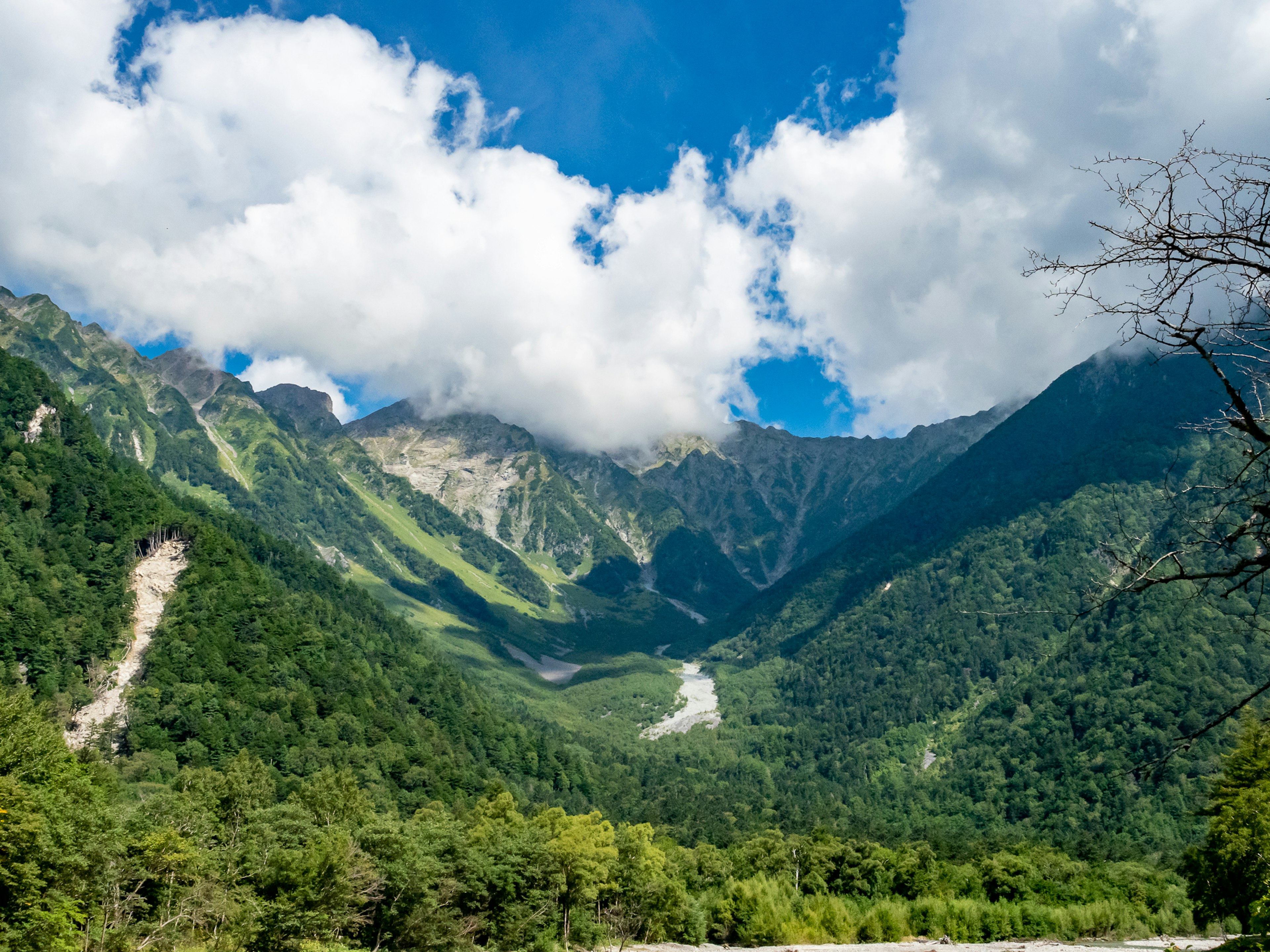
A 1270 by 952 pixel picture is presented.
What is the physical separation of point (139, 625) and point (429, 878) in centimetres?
11057

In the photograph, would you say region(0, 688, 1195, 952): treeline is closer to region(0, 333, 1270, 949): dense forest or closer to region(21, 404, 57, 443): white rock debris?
region(0, 333, 1270, 949): dense forest

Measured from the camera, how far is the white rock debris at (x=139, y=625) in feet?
368

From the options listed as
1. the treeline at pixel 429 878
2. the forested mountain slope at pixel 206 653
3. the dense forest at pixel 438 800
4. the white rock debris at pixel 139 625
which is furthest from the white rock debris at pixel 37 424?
the treeline at pixel 429 878

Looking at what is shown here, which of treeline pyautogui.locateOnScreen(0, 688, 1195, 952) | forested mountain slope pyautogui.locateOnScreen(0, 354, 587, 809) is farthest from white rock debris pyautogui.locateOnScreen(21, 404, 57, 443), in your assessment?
treeline pyautogui.locateOnScreen(0, 688, 1195, 952)

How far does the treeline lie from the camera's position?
1671 inches

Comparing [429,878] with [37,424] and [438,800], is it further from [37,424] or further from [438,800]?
[37,424]

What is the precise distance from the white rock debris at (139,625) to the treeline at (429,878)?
3040 centimetres

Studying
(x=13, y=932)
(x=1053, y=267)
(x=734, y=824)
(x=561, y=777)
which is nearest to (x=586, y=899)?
(x=13, y=932)

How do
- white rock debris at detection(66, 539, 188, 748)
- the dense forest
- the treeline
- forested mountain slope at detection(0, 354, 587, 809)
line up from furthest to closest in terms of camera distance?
1. forested mountain slope at detection(0, 354, 587, 809)
2. white rock debris at detection(66, 539, 188, 748)
3. the dense forest
4. the treeline

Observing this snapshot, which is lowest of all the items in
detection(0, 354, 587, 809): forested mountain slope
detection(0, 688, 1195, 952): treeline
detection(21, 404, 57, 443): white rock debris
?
detection(0, 688, 1195, 952): treeline

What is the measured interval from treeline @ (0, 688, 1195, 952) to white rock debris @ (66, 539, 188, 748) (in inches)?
1197

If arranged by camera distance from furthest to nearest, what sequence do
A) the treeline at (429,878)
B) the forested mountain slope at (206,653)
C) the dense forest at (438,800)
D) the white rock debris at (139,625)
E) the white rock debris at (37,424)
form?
the white rock debris at (37,424), the forested mountain slope at (206,653), the white rock debris at (139,625), the dense forest at (438,800), the treeline at (429,878)

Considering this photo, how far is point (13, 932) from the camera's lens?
1330 inches

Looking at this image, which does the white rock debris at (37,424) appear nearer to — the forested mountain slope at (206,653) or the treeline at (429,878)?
the forested mountain slope at (206,653)
